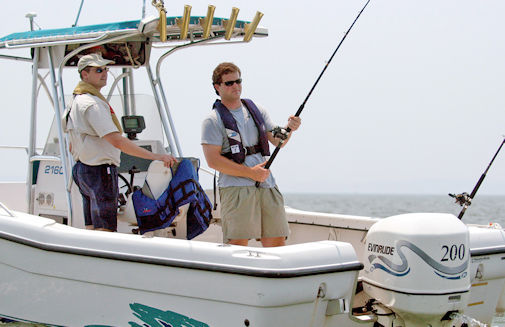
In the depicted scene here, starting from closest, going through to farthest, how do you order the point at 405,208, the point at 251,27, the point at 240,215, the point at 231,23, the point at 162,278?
the point at 162,278 < the point at 240,215 < the point at 231,23 < the point at 251,27 < the point at 405,208

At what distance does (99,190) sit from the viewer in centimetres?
456

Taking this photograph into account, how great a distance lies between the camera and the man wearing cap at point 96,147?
175 inches

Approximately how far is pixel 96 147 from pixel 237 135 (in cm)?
92

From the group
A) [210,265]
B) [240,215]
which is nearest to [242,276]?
[210,265]

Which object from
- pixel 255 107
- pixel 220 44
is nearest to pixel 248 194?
pixel 255 107

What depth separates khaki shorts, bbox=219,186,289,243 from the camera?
14.4 feet

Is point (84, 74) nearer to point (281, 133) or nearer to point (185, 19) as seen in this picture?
point (185, 19)

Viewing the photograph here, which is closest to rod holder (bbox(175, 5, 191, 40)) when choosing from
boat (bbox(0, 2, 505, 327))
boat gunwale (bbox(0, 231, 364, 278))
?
boat (bbox(0, 2, 505, 327))

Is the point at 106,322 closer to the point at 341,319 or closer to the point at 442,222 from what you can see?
the point at 341,319

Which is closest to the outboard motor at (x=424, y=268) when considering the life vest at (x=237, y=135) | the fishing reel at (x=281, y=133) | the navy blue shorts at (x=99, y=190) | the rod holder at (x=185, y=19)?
the fishing reel at (x=281, y=133)

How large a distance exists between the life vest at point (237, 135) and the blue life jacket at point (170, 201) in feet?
1.73

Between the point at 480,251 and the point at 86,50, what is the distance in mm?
3156

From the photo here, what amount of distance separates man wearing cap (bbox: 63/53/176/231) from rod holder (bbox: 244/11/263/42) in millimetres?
1126

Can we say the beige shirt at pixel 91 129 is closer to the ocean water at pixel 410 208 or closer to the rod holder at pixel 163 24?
the rod holder at pixel 163 24
